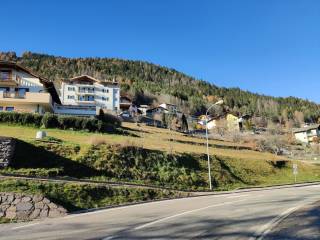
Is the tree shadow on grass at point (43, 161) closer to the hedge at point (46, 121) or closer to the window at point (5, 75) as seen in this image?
the hedge at point (46, 121)

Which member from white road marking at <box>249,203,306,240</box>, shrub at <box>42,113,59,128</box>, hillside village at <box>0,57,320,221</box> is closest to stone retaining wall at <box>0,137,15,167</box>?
hillside village at <box>0,57,320,221</box>

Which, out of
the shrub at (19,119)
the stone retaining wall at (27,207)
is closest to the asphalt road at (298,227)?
the stone retaining wall at (27,207)

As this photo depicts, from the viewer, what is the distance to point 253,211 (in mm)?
18078

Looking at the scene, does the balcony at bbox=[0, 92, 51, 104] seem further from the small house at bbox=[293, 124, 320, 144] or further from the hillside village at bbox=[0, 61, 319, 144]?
the small house at bbox=[293, 124, 320, 144]

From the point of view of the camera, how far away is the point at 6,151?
29.1 meters

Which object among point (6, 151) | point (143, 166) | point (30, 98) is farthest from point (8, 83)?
point (6, 151)

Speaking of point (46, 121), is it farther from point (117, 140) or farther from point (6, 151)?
point (6, 151)

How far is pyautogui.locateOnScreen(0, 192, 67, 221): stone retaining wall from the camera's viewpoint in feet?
59.5

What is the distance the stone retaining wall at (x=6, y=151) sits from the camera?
28678mm

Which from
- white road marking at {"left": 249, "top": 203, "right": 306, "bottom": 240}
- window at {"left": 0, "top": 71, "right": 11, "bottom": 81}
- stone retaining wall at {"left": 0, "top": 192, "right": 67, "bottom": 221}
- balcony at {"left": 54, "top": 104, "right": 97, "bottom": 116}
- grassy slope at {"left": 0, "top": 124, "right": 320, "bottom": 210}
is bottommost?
white road marking at {"left": 249, "top": 203, "right": 306, "bottom": 240}

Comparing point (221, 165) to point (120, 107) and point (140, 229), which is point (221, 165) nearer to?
point (140, 229)

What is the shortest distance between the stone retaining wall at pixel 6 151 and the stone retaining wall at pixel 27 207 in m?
10.1

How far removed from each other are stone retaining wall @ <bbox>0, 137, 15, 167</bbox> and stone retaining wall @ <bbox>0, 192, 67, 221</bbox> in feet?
33.3

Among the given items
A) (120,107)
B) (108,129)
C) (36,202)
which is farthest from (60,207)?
(120,107)
